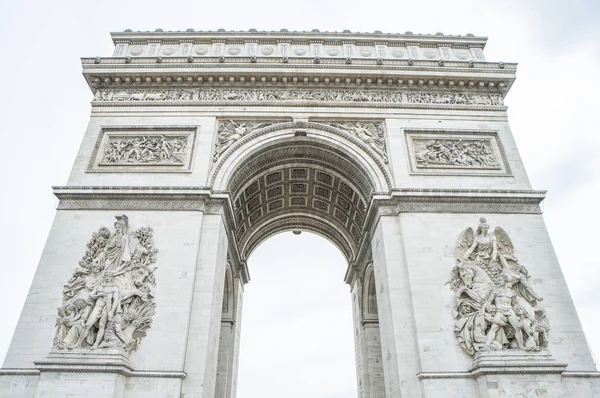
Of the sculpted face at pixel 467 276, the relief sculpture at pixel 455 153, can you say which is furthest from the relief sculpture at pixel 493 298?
the relief sculpture at pixel 455 153

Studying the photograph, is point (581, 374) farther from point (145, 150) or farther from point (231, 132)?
point (145, 150)

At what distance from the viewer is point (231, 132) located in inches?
604

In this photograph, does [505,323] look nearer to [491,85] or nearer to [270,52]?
[491,85]

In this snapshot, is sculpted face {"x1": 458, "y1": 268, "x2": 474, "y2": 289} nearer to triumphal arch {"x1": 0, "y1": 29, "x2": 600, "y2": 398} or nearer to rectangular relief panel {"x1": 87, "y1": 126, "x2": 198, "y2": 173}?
triumphal arch {"x1": 0, "y1": 29, "x2": 600, "y2": 398}

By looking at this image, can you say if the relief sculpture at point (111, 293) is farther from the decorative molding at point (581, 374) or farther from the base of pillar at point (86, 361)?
the decorative molding at point (581, 374)

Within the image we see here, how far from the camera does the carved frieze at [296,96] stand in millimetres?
15875

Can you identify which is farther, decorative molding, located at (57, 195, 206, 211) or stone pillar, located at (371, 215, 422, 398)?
decorative molding, located at (57, 195, 206, 211)

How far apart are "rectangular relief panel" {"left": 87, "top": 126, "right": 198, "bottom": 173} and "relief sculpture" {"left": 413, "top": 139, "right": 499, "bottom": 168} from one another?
8191mm

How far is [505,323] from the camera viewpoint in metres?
11.3

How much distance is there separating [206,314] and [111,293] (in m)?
2.64

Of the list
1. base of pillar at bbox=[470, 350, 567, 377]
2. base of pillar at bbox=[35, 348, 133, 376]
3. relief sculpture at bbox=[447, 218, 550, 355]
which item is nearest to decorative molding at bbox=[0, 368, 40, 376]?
base of pillar at bbox=[35, 348, 133, 376]

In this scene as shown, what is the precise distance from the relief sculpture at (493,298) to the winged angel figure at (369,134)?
4.08 meters

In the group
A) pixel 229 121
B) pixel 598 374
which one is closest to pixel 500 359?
pixel 598 374

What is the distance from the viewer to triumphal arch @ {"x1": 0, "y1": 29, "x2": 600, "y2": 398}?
11109 mm
